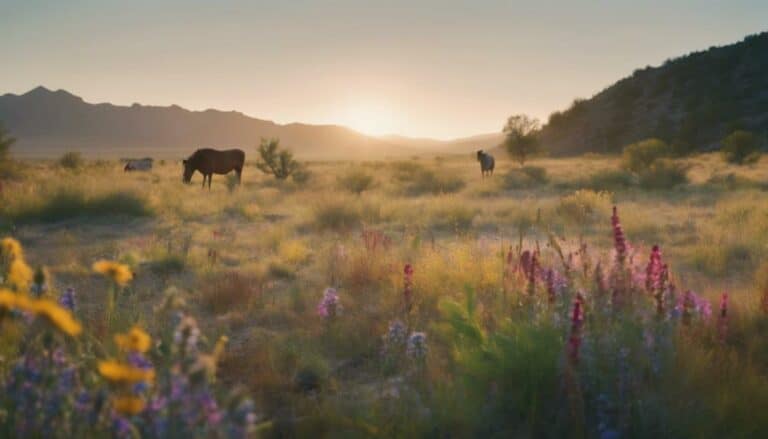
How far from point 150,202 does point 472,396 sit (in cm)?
1325

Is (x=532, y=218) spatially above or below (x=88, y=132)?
below

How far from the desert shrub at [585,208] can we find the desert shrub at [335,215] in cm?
494

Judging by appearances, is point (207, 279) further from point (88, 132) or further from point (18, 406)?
point (88, 132)

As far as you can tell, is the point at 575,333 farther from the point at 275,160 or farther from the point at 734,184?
the point at 275,160

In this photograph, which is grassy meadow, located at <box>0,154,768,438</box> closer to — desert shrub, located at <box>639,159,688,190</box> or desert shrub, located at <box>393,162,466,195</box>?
desert shrub, located at <box>639,159,688,190</box>

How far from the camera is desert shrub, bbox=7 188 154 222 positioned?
13.1 metres

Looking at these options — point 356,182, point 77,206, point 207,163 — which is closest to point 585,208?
point 356,182

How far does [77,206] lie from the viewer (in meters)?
13.9

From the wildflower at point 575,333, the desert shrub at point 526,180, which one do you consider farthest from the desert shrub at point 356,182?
the wildflower at point 575,333

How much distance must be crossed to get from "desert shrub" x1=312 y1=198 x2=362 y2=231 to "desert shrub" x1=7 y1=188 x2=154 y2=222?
4618 millimetres

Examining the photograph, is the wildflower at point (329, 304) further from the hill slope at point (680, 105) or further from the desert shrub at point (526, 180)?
the hill slope at point (680, 105)

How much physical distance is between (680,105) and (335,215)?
200 feet

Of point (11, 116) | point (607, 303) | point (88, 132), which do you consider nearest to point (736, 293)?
point (607, 303)

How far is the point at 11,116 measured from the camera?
558 ft
